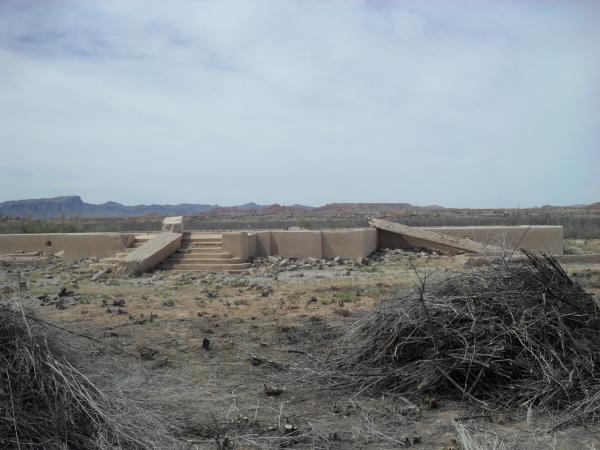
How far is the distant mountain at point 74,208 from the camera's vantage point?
8322 centimetres

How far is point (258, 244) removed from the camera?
17031mm

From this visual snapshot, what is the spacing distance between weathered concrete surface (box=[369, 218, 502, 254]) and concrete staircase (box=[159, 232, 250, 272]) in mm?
4801

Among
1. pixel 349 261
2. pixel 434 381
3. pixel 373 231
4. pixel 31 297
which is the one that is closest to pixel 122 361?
pixel 434 381

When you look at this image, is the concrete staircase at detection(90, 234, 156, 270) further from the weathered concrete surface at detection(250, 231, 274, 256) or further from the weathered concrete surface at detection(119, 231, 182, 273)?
the weathered concrete surface at detection(250, 231, 274, 256)

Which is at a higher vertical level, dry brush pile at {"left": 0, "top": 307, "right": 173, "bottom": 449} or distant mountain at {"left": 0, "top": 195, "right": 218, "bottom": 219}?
distant mountain at {"left": 0, "top": 195, "right": 218, "bottom": 219}

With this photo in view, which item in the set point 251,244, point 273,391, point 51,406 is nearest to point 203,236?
point 251,244

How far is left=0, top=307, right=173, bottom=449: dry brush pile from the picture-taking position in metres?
3.83

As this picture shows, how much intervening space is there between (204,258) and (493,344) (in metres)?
11.5

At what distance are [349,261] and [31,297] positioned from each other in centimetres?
801

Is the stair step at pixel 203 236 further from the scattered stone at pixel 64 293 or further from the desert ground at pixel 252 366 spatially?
the scattered stone at pixel 64 293

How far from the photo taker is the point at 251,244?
16703 mm

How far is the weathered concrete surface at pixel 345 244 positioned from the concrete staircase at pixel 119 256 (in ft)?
16.9

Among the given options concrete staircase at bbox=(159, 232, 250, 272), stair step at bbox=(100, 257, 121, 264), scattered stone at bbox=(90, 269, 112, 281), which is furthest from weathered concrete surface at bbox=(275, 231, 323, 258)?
scattered stone at bbox=(90, 269, 112, 281)

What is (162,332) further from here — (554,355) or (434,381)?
(554,355)
